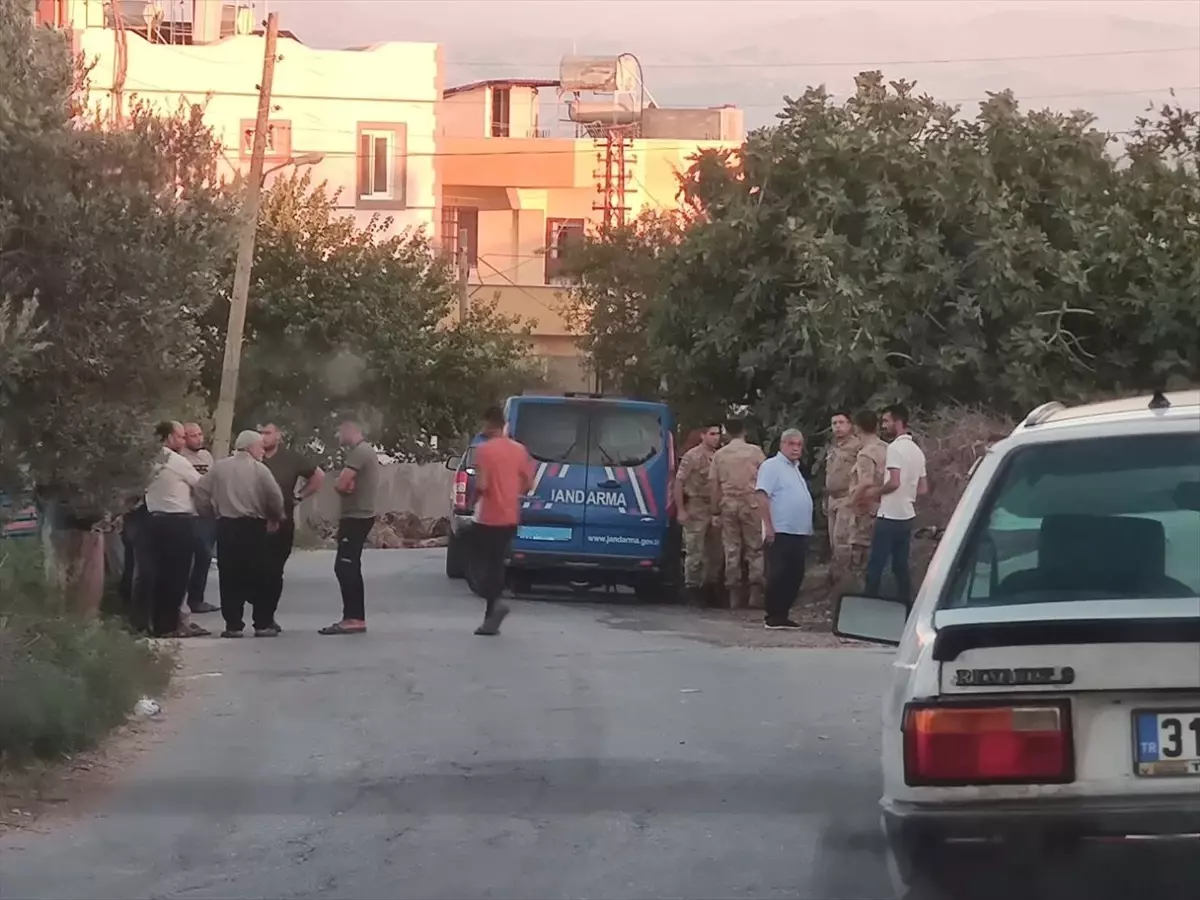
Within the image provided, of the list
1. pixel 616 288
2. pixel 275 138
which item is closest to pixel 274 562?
pixel 616 288

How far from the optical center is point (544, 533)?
18.8m

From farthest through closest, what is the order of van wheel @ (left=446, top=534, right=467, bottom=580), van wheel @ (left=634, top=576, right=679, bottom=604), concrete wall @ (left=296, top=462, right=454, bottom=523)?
concrete wall @ (left=296, top=462, right=454, bottom=523) < van wheel @ (left=446, top=534, right=467, bottom=580) < van wheel @ (left=634, top=576, right=679, bottom=604)

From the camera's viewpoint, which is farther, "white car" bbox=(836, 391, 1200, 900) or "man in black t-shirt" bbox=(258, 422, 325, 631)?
"man in black t-shirt" bbox=(258, 422, 325, 631)

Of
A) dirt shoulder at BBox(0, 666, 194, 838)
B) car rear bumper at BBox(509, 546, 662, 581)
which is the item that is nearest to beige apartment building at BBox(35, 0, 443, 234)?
car rear bumper at BBox(509, 546, 662, 581)

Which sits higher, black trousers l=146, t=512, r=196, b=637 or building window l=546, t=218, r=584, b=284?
building window l=546, t=218, r=584, b=284

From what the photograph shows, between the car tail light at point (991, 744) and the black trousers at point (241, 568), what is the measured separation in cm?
1056

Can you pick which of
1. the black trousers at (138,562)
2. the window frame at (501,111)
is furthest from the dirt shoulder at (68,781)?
the window frame at (501,111)

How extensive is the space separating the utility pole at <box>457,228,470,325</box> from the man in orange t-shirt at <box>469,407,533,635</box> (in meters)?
23.1

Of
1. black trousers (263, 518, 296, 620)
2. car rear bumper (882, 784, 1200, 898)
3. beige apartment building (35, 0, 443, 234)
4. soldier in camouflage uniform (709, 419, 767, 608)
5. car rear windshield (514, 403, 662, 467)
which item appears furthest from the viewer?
beige apartment building (35, 0, 443, 234)

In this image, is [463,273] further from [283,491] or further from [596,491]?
[283,491]

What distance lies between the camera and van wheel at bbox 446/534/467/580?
21533 millimetres

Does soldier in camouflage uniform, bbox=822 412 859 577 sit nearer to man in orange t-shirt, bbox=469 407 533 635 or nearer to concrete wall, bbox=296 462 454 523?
man in orange t-shirt, bbox=469 407 533 635

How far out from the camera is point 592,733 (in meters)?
9.80

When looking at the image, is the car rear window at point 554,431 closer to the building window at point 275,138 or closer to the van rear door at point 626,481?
the van rear door at point 626,481
